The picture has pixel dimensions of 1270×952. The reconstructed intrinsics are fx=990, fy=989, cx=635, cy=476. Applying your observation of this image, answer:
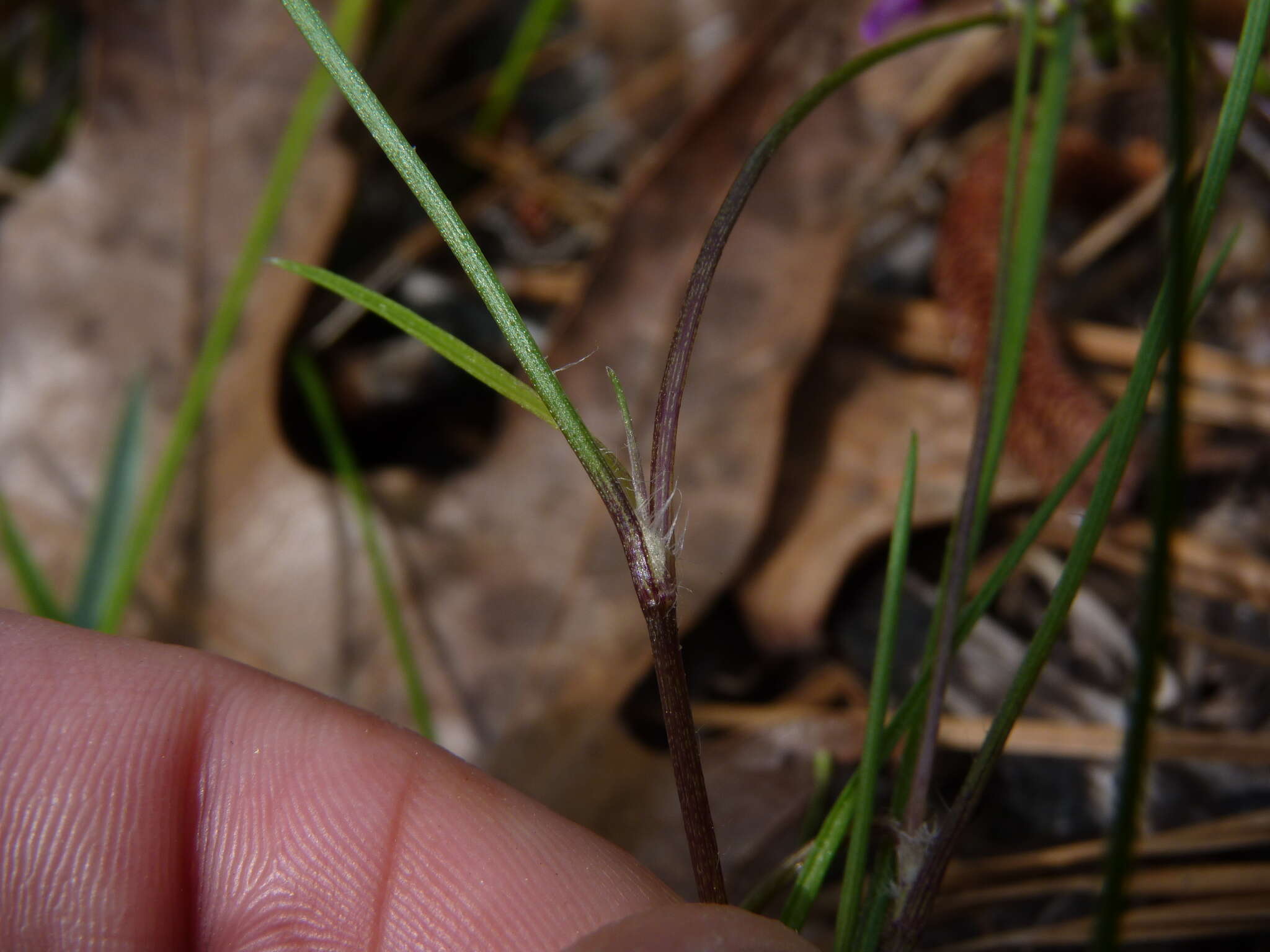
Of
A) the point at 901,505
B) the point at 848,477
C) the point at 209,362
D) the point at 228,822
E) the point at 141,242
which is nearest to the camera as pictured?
the point at 901,505

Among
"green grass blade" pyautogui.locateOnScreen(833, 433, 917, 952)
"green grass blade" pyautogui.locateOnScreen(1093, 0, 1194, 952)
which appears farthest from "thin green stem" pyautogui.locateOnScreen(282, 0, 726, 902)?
"green grass blade" pyautogui.locateOnScreen(1093, 0, 1194, 952)

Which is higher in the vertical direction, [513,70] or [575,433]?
[513,70]

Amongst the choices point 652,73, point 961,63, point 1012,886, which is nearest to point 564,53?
point 652,73

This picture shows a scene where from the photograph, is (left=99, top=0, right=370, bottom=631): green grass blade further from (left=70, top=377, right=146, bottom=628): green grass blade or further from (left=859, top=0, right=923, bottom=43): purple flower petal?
(left=859, top=0, right=923, bottom=43): purple flower petal

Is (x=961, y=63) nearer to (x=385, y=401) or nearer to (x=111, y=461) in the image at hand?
(x=385, y=401)

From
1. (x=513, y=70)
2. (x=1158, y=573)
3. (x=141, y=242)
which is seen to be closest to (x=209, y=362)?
(x=141, y=242)

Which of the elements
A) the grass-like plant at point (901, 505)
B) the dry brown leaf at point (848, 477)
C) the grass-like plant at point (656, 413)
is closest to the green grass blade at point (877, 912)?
the grass-like plant at point (901, 505)

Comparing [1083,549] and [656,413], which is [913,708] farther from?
[656,413]
